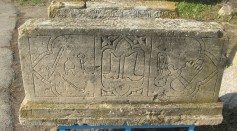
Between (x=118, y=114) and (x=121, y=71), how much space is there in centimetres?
45

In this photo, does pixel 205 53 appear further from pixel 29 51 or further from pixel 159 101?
pixel 29 51

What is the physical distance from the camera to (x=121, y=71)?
3.40m

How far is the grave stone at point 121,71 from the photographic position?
10.6 feet

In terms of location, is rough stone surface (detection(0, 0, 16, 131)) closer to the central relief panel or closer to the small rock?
the central relief panel

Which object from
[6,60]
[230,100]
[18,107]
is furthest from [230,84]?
[6,60]

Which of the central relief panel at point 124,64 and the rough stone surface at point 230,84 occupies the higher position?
the central relief panel at point 124,64

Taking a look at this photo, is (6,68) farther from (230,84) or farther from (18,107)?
(230,84)

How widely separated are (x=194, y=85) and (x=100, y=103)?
95cm

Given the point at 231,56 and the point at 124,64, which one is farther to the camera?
the point at 231,56

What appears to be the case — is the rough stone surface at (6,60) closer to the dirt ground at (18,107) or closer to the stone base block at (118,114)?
the dirt ground at (18,107)

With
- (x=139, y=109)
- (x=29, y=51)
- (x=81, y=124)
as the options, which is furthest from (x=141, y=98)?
(x=29, y=51)

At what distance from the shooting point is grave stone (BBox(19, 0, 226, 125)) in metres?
3.23

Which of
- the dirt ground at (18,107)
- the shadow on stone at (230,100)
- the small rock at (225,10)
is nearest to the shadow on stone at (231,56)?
the dirt ground at (18,107)

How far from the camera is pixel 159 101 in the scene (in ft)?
11.7
